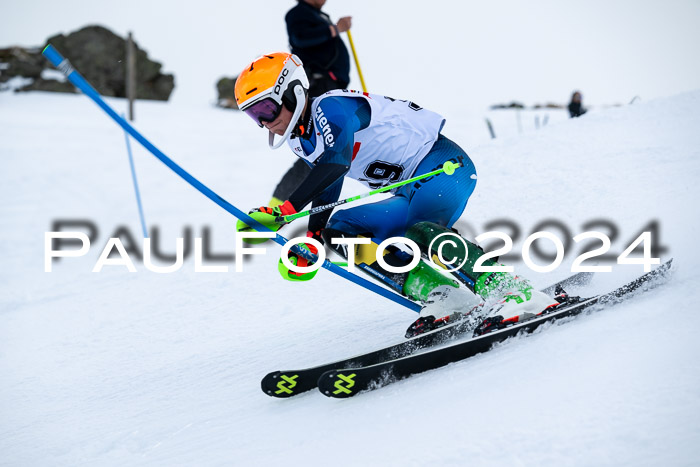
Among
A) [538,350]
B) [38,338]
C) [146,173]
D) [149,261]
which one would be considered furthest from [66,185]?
[538,350]

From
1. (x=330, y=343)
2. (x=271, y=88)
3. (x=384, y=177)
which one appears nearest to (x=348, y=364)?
(x=330, y=343)

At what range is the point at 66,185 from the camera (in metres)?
9.22

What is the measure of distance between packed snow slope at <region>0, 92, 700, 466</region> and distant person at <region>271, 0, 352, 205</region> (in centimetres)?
98

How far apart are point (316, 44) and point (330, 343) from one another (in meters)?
2.70

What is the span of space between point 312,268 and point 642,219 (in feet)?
9.66

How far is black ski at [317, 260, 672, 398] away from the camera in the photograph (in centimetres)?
251

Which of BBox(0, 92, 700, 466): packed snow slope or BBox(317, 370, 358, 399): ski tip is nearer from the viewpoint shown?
BBox(0, 92, 700, 466): packed snow slope

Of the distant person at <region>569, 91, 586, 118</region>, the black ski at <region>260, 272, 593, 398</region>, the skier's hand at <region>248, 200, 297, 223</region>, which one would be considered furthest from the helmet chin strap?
the distant person at <region>569, 91, 586, 118</region>

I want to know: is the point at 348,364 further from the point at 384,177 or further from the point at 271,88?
the point at 271,88

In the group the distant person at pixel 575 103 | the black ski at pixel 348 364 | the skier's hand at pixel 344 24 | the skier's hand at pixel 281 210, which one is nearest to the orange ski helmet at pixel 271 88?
the skier's hand at pixel 281 210

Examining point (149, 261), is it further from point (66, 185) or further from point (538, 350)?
point (538, 350)

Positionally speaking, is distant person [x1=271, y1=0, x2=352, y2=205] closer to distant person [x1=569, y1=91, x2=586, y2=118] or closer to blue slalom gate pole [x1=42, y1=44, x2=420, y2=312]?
blue slalom gate pole [x1=42, y1=44, x2=420, y2=312]

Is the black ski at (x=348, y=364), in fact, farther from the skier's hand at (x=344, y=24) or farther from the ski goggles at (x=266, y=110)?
the skier's hand at (x=344, y=24)

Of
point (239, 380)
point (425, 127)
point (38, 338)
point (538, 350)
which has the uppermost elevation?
point (425, 127)
